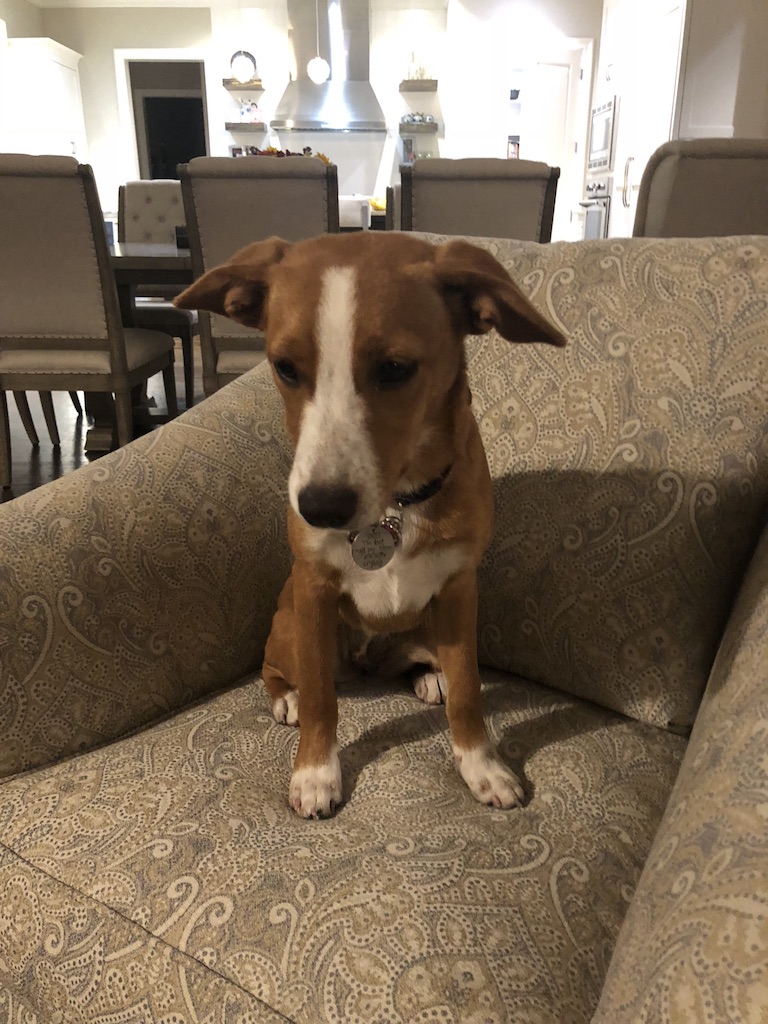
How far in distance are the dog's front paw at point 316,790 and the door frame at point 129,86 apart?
8.64 m

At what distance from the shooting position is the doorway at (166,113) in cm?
848

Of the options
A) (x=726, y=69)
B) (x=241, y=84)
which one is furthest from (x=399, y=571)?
(x=241, y=84)

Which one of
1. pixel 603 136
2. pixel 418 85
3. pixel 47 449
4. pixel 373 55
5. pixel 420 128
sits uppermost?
pixel 373 55

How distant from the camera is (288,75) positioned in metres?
7.88

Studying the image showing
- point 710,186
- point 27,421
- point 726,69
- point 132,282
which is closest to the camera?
point 710,186

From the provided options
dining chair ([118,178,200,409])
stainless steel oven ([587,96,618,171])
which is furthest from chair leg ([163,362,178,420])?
stainless steel oven ([587,96,618,171])

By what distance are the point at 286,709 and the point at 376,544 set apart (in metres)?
0.30

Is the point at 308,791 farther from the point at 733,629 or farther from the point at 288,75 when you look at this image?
the point at 288,75

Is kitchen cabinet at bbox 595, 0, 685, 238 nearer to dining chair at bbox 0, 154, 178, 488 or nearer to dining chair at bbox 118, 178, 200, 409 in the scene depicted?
dining chair at bbox 118, 178, 200, 409

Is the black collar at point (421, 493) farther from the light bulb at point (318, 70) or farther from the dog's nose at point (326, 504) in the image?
the light bulb at point (318, 70)

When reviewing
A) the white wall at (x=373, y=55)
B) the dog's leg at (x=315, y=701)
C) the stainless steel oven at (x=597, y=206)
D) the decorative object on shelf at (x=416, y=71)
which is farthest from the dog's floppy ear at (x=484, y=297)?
the decorative object on shelf at (x=416, y=71)

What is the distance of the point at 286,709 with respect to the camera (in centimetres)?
109

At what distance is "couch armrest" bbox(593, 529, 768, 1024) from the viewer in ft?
1.46

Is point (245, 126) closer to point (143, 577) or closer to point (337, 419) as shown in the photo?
point (143, 577)
